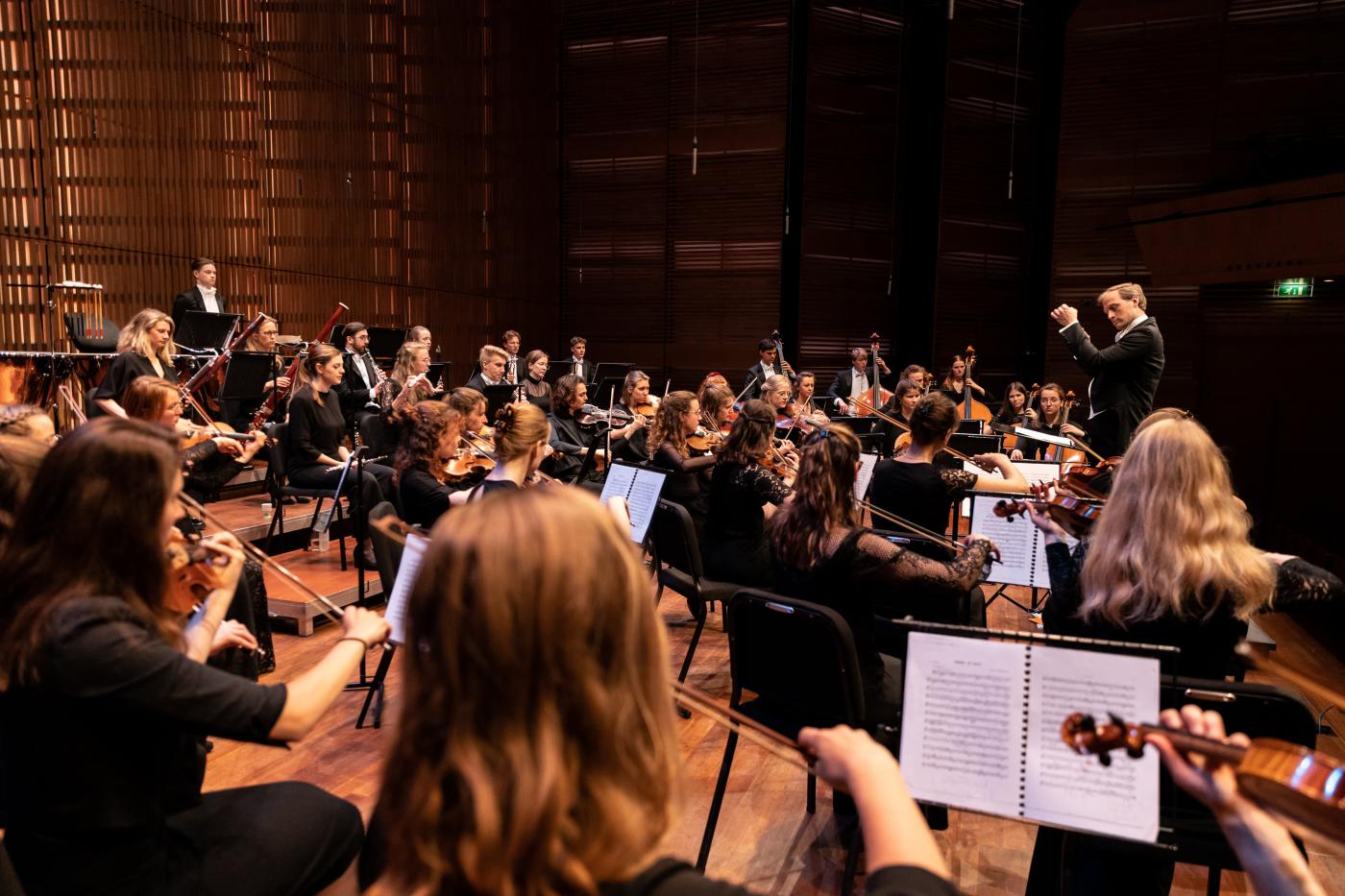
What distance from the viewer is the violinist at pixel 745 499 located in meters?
3.94

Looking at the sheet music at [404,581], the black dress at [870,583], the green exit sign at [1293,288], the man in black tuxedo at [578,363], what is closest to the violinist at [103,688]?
the sheet music at [404,581]

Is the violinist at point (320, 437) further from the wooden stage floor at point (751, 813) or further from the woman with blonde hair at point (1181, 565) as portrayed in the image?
the woman with blonde hair at point (1181, 565)

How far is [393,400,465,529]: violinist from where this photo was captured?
412 cm

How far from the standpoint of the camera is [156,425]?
168cm

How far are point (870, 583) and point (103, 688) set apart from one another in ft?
6.37

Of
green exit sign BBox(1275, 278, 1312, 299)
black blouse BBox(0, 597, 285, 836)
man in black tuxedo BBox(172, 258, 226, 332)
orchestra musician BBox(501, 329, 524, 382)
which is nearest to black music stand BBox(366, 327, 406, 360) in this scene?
orchestra musician BBox(501, 329, 524, 382)

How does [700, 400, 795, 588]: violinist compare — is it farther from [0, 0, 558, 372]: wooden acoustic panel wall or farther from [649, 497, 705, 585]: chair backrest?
[0, 0, 558, 372]: wooden acoustic panel wall

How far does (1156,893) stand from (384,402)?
589cm

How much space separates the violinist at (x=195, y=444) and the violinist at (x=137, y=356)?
0.62m

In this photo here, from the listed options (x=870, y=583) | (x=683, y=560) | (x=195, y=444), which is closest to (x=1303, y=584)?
(x=870, y=583)

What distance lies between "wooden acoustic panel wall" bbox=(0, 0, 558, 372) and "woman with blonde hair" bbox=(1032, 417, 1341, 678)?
754 cm

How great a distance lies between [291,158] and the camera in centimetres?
896

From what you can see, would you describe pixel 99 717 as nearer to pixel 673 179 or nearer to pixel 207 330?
pixel 207 330

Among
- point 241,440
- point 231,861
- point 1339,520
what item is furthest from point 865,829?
point 1339,520
